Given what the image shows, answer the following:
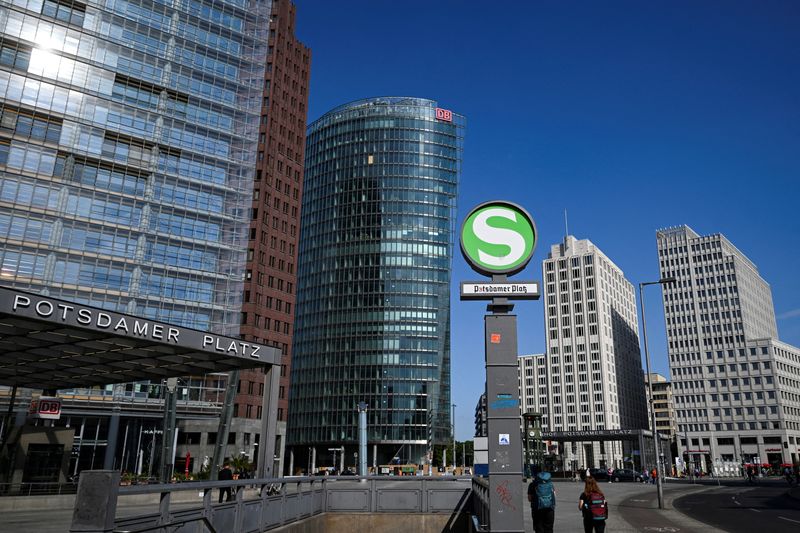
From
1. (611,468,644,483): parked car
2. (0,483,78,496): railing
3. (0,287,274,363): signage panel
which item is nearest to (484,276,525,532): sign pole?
(0,287,274,363): signage panel

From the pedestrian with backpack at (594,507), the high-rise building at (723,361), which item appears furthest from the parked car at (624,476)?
the pedestrian with backpack at (594,507)

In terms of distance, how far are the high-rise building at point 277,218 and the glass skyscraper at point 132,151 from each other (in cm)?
2302

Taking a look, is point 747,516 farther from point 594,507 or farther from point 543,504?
point 543,504

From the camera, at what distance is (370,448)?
12150 centimetres

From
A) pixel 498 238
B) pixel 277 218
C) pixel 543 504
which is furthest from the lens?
pixel 277 218

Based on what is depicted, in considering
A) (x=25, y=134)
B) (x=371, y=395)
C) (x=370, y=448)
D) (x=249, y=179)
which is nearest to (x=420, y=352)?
(x=371, y=395)

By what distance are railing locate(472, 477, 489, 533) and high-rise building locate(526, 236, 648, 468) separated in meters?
148

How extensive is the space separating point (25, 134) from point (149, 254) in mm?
14541

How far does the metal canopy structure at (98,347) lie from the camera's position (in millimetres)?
19531

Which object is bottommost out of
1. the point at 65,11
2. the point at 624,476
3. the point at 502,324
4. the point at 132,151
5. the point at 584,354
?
the point at 624,476

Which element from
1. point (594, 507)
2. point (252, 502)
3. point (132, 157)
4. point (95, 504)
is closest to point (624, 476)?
point (132, 157)

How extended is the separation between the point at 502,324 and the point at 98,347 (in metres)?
17.3

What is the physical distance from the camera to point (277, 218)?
9456 centimetres

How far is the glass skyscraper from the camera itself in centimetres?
5172
